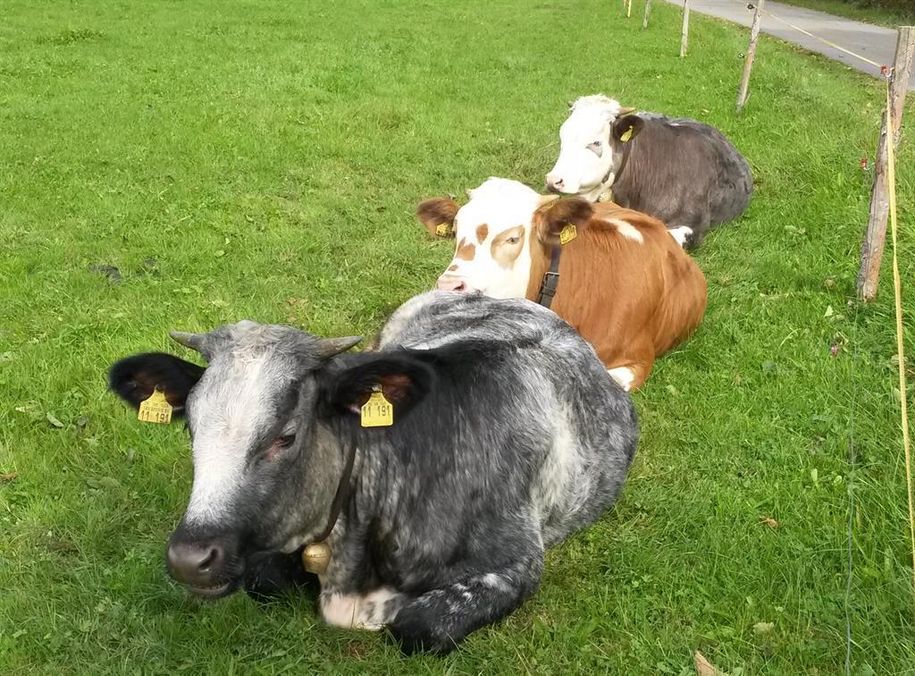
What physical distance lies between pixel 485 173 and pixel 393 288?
3445mm

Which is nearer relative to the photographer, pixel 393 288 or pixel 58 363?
pixel 58 363

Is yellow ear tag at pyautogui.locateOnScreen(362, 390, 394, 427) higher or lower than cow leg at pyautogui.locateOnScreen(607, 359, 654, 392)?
higher

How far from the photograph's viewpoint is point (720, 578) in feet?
12.9

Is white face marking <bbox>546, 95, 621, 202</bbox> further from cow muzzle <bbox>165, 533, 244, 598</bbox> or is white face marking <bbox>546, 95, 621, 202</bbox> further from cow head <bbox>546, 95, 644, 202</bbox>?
cow muzzle <bbox>165, 533, 244, 598</bbox>

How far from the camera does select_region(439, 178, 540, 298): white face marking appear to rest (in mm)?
5590

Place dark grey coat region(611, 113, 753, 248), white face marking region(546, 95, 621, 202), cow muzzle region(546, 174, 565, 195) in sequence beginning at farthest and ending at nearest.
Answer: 1. dark grey coat region(611, 113, 753, 248)
2. white face marking region(546, 95, 621, 202)
3. cow muzzle region(546, 174, 565, 195)

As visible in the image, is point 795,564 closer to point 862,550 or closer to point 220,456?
point 862,550

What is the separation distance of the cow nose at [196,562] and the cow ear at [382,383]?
0.72 meters

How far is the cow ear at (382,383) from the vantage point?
3.09 meters

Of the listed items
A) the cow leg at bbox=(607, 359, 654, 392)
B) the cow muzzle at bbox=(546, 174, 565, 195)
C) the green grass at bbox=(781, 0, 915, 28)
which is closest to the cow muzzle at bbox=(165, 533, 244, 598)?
the cow leg at bbox=(607, 359, 654, 392)

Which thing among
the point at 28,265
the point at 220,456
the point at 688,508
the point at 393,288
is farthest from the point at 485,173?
the point at 220,456

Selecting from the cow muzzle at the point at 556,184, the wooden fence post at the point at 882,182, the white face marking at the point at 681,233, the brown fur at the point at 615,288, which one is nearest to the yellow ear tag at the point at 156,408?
the brown fur at the point at 615,288

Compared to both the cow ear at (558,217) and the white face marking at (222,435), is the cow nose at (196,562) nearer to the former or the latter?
the white face marking at (222,435)

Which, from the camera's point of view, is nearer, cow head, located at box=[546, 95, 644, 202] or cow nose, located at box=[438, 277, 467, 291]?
cow nose, located at box=[438, 277, 467, 291]
